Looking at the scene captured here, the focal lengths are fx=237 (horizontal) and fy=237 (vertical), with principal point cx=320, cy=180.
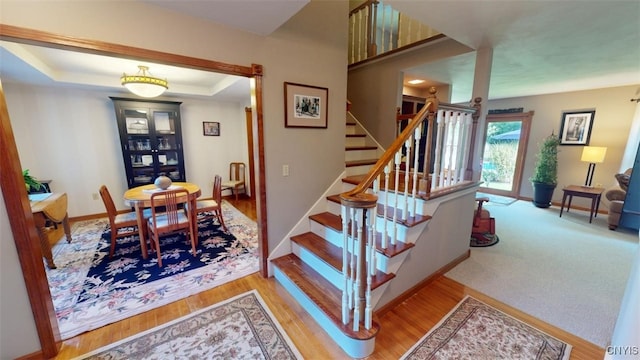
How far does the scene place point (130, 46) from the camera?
164 centimetres

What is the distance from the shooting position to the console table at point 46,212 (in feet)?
8.32

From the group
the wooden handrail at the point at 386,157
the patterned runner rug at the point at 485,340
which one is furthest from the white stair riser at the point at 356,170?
the patterned runner rug at the point at 485,340

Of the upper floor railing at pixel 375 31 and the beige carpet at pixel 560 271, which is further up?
the upper floor railing at pixel 375 31

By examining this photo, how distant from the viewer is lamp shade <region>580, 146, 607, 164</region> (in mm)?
4477

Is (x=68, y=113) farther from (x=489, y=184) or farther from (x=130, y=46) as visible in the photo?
(x=489, y=184)

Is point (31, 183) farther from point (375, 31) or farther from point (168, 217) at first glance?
point (375, 31)

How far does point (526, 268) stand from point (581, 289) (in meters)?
Answer: 0.44

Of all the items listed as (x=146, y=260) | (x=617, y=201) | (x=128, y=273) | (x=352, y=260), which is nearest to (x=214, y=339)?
(x=352, y=260)

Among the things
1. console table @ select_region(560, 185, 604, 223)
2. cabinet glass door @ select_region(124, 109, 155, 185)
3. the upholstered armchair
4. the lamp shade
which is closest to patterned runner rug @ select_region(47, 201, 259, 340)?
cabinet glass door @ select_region(124, 109, 155, 185)

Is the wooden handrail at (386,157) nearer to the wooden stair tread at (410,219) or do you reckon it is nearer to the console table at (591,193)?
the wooden stair tread at (410,219)

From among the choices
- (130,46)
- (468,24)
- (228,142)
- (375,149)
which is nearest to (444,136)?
(468,24)

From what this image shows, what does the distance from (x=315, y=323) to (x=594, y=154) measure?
611cm

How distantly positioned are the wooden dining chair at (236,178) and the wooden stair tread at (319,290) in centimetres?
337

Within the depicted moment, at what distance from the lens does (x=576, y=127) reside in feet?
16.4
